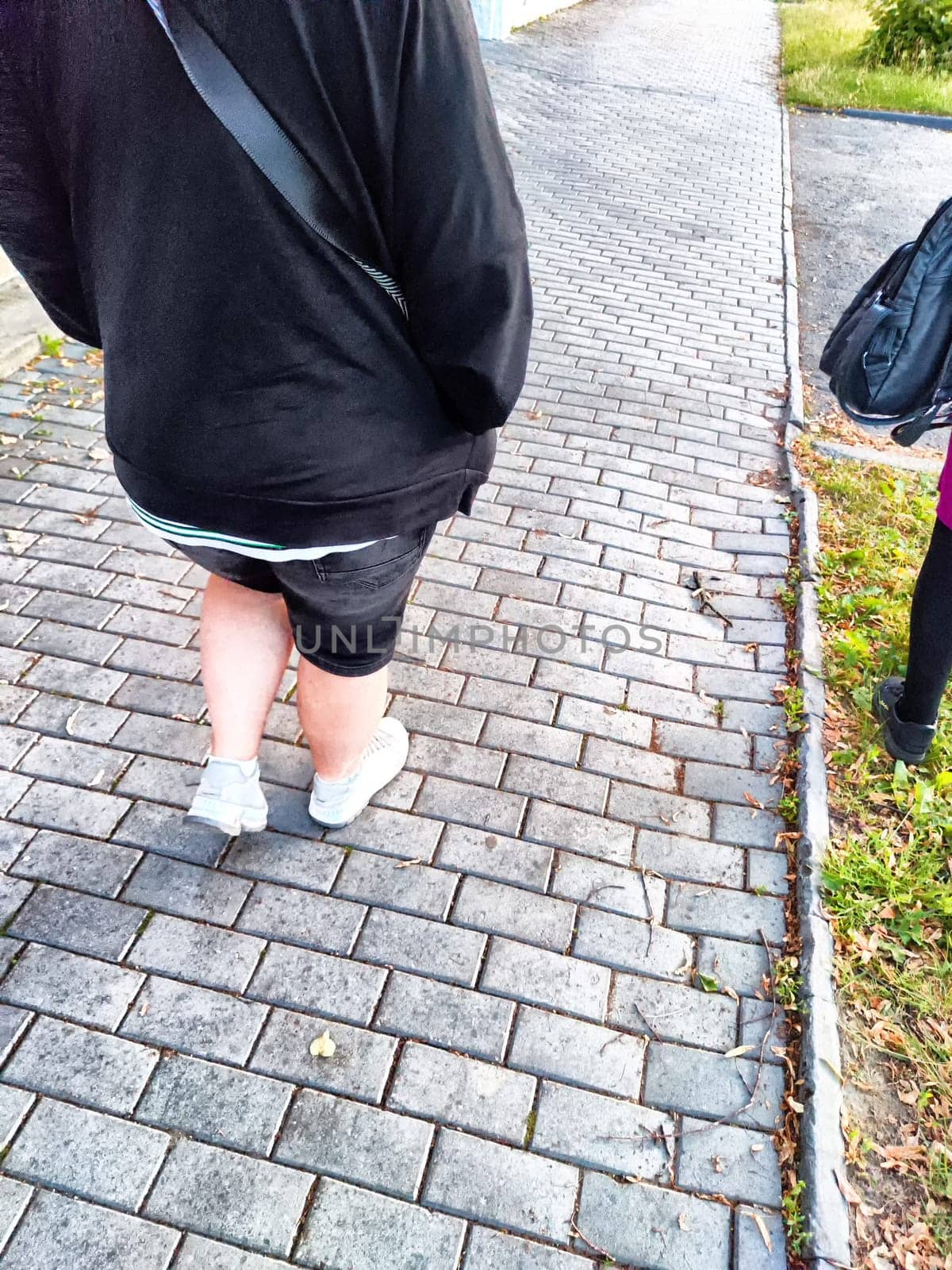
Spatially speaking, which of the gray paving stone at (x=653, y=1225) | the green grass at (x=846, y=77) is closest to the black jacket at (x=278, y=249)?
the gray paving stone at (x=653, y=1225)

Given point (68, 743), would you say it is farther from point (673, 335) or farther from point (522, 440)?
point (673, 335)

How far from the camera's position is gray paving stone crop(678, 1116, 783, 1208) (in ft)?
6.04

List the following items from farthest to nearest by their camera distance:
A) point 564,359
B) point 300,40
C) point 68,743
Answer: point 564,359 < point 68,743 < point 300,40

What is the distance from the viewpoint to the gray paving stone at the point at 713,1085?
1.96 m

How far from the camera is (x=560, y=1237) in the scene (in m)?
1.76

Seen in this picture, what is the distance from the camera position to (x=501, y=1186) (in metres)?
1.82

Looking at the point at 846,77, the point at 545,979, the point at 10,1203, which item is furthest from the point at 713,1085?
the point at 846,77

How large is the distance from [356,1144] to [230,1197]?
0.24 meters

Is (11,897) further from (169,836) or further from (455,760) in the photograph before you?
(455,760)

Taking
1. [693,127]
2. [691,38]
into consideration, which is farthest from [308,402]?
[691,38]

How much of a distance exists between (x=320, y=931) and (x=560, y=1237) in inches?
31.7

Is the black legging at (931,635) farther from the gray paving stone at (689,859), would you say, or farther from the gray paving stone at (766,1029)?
the gray paving stone at (766,1029)

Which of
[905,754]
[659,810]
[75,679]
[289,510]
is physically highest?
[289,510]

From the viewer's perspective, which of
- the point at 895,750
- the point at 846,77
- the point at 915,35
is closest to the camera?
the point at 895,750
